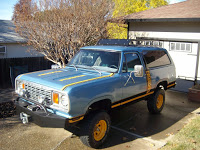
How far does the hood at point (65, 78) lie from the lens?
13.7ft

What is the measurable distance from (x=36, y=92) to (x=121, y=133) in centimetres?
236

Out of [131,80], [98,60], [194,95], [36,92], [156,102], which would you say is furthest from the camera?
[194,95]

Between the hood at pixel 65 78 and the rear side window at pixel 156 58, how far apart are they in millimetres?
1716

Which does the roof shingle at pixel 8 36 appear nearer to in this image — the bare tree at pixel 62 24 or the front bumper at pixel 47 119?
the bare tree at pixel 62 24

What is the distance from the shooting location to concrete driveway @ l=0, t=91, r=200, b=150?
473 cm

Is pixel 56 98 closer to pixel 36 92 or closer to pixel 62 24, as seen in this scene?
pixel 36 92

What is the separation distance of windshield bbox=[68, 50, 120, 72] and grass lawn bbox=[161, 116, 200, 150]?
81.6 inches

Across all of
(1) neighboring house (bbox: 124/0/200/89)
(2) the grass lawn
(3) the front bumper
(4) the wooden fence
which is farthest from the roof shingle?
(2) the grass lawn

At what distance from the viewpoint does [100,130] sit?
4695 mm

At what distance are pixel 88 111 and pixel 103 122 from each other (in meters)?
0.48

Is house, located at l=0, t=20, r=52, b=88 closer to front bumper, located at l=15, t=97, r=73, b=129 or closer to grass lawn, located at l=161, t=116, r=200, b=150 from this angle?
front bumper, located at l=15, t=97, r=73, b=129

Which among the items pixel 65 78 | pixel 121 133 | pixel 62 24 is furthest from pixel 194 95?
Result: pixel 62 24

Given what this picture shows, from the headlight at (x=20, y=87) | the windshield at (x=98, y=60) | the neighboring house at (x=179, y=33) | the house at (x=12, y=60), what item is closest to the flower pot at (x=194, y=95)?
the neighboring house at (x=179, y=33)

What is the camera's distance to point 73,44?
9102mm
